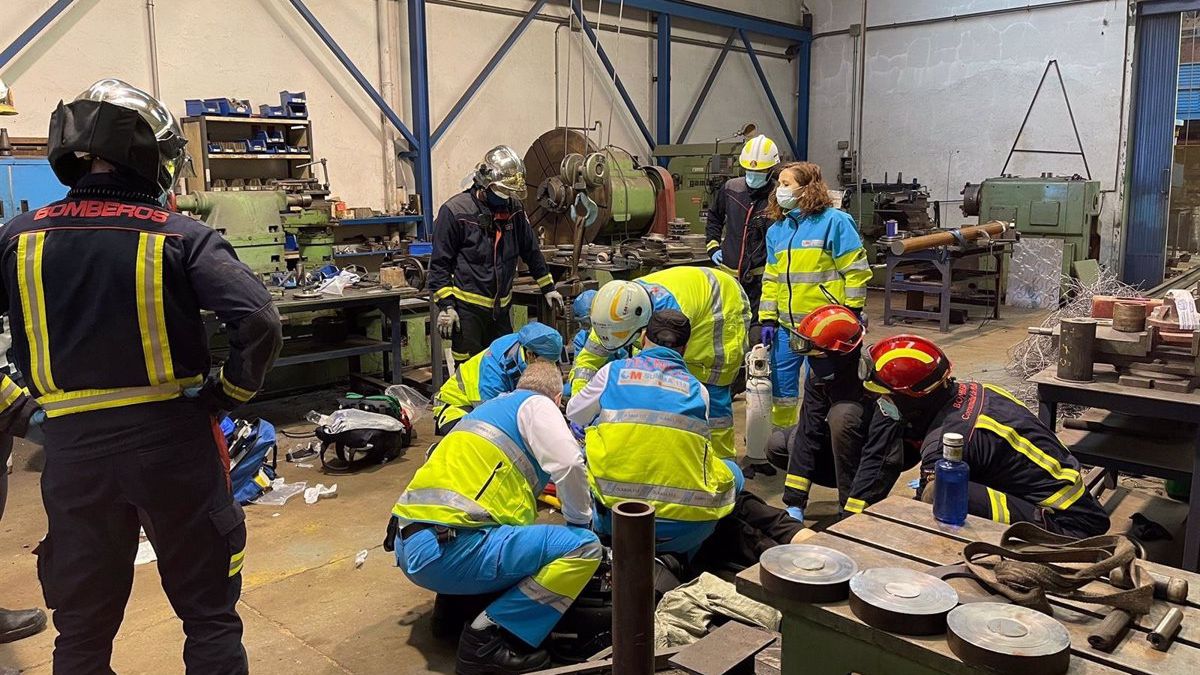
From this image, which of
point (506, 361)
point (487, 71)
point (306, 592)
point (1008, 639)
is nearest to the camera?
point (1008, 639)

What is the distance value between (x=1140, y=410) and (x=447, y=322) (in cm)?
334

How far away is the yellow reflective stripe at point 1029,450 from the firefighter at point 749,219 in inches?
102

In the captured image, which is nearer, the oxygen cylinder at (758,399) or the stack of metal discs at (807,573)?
the stack of metal discs at (807,573)

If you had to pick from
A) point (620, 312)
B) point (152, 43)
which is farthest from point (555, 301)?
point (152, 43)

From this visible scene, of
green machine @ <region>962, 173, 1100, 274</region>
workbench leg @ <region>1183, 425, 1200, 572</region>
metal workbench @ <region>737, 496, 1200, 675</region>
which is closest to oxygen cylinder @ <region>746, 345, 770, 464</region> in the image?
workbench leg @ <region>1183, 425, 1200, 572</region>

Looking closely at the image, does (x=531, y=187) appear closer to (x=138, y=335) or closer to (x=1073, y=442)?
(x=1073, y=442)

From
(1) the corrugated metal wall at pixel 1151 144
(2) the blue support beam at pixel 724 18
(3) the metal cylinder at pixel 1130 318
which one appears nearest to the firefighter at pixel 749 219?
(3) the metal cylinder at pixel 1130 318

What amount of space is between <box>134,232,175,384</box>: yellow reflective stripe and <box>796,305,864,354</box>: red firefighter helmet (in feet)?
7.17

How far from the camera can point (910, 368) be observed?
243 cm

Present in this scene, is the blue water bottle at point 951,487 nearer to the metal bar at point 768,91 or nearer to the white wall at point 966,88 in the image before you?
the white wall at point 966,88

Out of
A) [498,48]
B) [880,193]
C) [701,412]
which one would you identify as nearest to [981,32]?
[880,193]

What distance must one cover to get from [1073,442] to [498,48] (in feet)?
22.1

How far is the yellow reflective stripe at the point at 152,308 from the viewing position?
188cm

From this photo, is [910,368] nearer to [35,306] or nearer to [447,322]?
[35,306]
